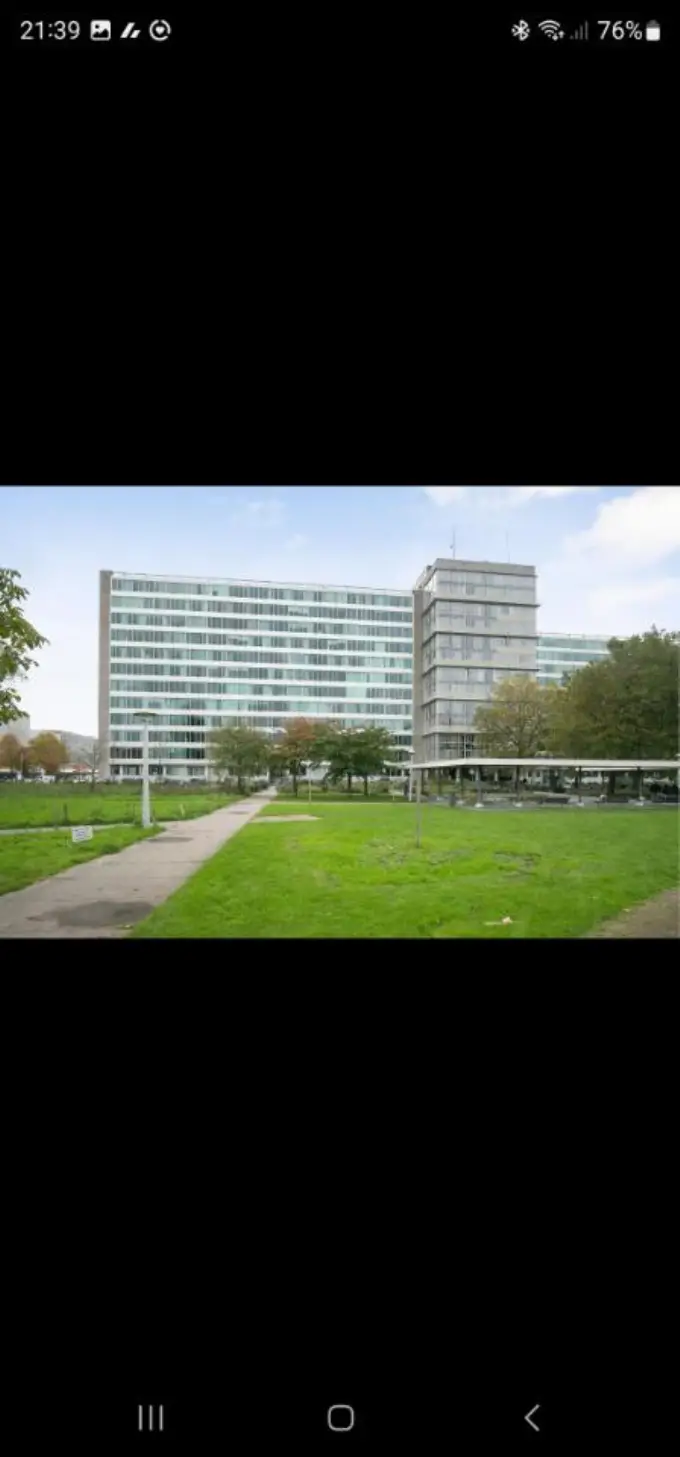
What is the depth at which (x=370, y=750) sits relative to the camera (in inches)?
115

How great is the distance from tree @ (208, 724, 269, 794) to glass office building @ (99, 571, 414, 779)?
0.04 m

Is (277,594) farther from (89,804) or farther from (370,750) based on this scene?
(89,804)

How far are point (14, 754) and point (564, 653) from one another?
2.38 metres

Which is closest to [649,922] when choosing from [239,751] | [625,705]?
[625,705]

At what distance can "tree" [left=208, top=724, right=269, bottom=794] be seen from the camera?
2926mm

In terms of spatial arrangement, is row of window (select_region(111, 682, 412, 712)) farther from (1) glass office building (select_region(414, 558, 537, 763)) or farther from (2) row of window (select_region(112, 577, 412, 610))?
(2) row of window (select_region(112, 577, 412, 610))

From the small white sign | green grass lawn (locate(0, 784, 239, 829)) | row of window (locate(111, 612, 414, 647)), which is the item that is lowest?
Result: the small white sign
